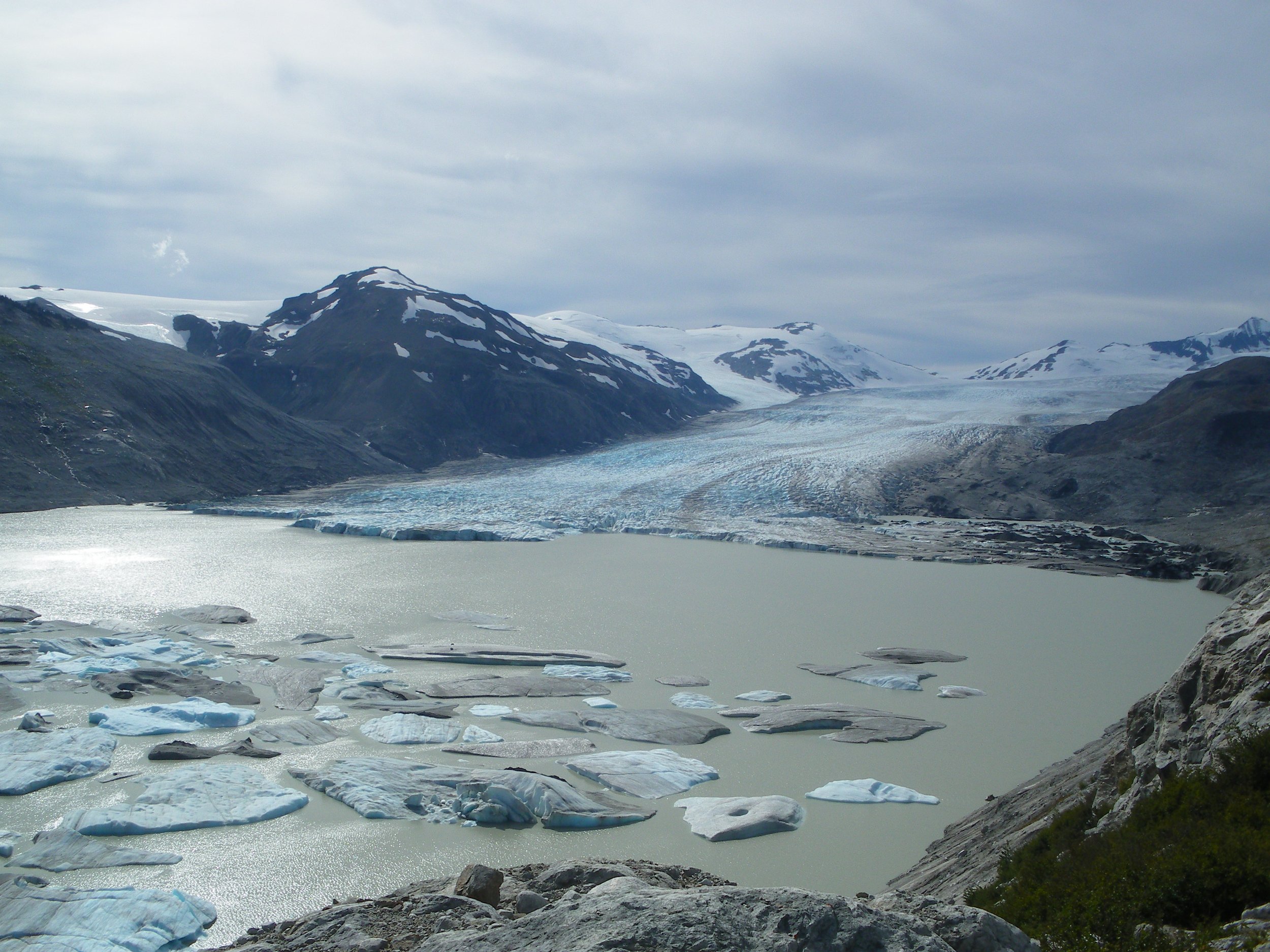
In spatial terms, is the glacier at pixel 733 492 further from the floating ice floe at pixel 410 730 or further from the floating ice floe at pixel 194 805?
the floating ice floe at pixel 194 805

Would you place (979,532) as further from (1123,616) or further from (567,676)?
(567,676)

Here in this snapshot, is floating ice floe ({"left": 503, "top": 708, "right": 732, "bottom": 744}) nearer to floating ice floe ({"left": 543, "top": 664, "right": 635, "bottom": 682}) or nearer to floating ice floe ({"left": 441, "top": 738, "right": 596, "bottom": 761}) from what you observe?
floating ice floe ({"left": 441, "top": 738, "right": 596, "bottom": 761})

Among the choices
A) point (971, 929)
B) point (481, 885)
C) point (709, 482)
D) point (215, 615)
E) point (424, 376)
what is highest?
point (424, 376)

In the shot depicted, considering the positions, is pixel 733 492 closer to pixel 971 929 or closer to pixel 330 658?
pixel 330 658

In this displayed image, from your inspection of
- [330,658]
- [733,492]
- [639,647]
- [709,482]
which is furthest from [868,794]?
[709,482]

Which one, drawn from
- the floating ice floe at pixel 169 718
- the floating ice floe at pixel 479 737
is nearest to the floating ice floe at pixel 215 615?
the floating ice floe at pixel 169 718

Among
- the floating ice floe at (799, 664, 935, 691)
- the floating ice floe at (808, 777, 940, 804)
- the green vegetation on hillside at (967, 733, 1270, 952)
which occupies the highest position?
the green vegetation on hillside at (967, 733, 1270, 952)

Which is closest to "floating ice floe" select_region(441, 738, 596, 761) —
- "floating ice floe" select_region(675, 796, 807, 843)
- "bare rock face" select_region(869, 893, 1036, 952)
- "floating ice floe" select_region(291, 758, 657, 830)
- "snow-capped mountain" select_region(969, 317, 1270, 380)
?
"floating ice floe" select_region(291, 758, 657, 830)
